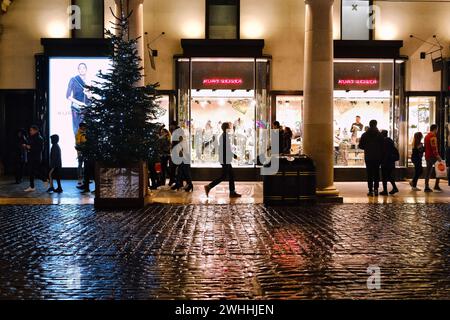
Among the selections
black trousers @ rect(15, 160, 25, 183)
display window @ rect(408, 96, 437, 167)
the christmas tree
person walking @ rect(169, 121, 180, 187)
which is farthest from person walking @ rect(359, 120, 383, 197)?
black trousers @ rect(15, 160, 25, 183)

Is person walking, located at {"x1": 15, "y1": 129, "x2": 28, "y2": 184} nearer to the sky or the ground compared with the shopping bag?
nearer to the sky

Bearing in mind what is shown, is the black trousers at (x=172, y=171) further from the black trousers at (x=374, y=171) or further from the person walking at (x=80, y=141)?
the black trousers at (x=374, y=171)

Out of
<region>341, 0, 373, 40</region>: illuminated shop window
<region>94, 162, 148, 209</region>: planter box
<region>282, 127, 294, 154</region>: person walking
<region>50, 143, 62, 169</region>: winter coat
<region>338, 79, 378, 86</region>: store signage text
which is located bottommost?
<region>94, 162, 148, 209</region>: planter box

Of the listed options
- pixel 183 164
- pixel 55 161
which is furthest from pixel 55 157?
pixel 183 164

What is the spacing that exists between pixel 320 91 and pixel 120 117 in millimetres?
4896

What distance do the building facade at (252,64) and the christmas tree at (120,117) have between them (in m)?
5.82

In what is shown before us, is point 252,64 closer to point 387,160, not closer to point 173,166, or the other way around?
point 173,166

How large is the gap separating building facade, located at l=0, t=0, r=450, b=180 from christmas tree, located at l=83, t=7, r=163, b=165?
582 centimetres

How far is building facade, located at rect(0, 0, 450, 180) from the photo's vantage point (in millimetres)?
19719

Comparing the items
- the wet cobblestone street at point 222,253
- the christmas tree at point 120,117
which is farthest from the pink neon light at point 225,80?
the wet cobblestone street at point 222,253

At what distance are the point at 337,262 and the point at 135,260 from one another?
2649 mm

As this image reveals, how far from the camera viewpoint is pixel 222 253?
842cm

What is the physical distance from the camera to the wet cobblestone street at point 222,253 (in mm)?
6512

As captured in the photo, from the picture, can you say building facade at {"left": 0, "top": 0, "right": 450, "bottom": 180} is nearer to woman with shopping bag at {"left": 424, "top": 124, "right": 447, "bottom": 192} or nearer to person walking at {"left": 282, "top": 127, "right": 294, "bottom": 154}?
person walking at {"left": 282, "top": 127, "right": 294, "bottom": 154}
